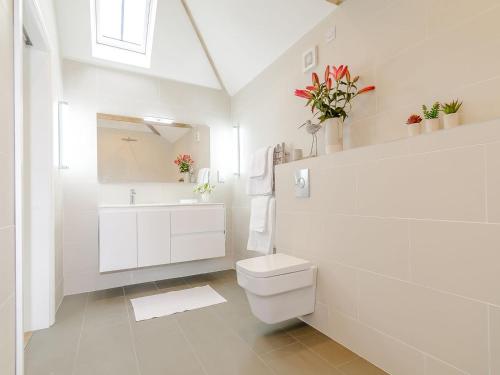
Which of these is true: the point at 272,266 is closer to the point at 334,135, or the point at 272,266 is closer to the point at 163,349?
the point at 163,349

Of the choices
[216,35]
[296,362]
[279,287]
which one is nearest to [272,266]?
[279,287]

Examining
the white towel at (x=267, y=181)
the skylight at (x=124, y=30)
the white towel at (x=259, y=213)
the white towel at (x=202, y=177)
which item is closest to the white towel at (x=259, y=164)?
the white towel at (x=267, y=181)

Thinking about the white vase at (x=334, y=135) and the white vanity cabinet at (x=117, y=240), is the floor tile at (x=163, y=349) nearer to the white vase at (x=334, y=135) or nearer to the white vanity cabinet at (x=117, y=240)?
the white vanity cabinet at (x=117, y=240)

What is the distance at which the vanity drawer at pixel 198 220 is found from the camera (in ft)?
9.14

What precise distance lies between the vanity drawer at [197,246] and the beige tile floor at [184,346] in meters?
0.68

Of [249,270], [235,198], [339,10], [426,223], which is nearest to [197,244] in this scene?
[235,198]

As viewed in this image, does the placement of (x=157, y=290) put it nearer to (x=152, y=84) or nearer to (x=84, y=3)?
(x=152, y=84)

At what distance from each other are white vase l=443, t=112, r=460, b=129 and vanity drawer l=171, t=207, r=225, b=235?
221cm

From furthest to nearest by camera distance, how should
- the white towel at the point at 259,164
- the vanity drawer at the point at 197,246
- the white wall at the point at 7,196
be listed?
the vanity drawer at the point at 197,246
the white towel at the point at 259,164
the white wall at the point at 7,196

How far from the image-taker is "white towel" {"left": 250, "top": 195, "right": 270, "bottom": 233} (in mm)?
2539

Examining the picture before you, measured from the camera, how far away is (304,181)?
1.97 meters

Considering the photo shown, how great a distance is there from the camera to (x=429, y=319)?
1234 millimetres

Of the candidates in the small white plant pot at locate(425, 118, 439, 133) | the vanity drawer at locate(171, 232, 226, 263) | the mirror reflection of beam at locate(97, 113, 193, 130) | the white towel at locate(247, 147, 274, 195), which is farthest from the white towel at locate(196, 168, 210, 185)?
the small white plant pot at locate(425, 118, 439, 133)

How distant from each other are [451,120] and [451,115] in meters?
0.02
